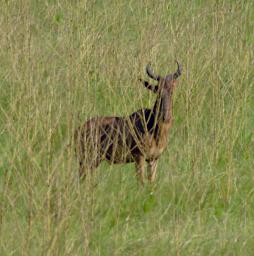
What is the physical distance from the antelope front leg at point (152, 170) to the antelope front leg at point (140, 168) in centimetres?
4

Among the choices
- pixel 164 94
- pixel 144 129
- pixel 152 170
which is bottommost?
pixel 152 170

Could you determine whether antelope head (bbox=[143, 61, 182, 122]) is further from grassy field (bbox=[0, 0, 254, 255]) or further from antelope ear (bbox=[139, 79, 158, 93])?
grassy field (bbox=[0, 0, 254, 255])

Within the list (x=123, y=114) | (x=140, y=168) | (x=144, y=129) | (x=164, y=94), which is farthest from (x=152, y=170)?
(x=123, y=114)

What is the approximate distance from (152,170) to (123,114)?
38.7 inches

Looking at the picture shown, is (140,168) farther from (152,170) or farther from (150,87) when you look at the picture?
(150,87)

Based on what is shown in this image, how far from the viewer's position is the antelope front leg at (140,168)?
20.6 ft

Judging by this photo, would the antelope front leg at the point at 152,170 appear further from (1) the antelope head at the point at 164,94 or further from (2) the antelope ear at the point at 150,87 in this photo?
(2) the antelope ear at the point at 150,87

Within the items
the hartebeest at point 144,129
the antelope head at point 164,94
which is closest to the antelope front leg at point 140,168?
the hartebeest at point 144,129

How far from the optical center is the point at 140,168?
654 cm

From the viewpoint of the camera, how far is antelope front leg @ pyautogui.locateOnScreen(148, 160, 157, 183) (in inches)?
246

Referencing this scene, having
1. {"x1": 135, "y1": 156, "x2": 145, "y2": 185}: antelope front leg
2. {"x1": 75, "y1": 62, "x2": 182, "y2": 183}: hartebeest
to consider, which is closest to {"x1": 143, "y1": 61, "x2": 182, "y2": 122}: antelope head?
{"x1": 75, "y1": 62, "x2": 182, "y2": 183}: hartebeest

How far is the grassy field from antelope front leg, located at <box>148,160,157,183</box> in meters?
0.06

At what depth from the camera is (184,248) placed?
5258 millimetres

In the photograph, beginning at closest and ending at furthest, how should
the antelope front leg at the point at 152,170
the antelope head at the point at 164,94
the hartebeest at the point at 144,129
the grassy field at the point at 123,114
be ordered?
the grassy field at the point at 123,114, the antelope front leg at the point at 152,170, the hartebeest at the point at 144,129, the antelope head at the point at 164,94
